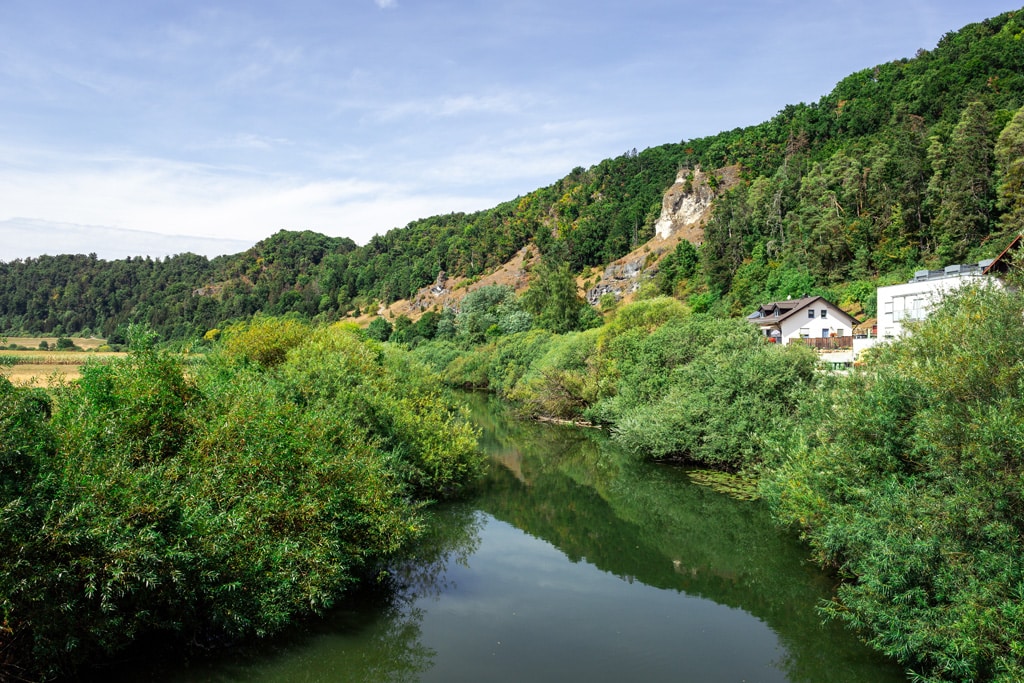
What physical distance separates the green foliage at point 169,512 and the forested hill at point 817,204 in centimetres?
7248

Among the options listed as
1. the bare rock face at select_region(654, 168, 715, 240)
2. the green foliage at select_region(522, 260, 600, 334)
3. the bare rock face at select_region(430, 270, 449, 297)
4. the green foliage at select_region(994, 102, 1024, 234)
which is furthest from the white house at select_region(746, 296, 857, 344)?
the bare rock face at select_region(430, 270, 449, 297)

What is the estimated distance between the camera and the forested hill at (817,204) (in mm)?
79312

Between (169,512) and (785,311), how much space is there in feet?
235

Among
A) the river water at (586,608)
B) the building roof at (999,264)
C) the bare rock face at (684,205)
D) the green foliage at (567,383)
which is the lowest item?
the river water at (586,608)

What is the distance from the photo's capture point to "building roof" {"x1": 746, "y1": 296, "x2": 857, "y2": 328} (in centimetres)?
7000

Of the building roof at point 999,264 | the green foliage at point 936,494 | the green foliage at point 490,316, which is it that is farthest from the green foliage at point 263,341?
the green foliage at point 490,316

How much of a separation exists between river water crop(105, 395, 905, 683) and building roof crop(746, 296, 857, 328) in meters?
44.8

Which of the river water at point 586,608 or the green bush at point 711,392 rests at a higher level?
the green bush at point 711,392

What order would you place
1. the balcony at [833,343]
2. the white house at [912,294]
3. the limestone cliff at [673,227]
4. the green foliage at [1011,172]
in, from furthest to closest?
the limestone cliff at [673,227] → the green foliage at [1011,172] → the balcony at [833,343] → the white house at [912,294]

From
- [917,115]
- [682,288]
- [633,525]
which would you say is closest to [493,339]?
[682,288]

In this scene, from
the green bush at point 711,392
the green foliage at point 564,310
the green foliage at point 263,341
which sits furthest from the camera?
the green foliage at point 564,310

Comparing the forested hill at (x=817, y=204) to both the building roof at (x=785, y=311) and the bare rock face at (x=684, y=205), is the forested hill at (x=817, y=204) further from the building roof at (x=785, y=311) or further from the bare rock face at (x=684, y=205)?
the building roof at (x=785, y=311)

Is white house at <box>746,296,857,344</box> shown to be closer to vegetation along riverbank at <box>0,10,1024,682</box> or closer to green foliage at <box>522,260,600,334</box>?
vegetation along riverbank at <box>0,10,1024,682</box>

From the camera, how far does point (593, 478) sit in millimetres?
36156
